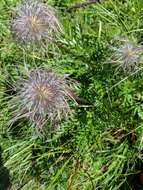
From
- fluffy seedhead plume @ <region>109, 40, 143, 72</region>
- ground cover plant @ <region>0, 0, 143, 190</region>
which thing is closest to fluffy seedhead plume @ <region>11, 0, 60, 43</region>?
ground cover plant @ <region>0, 0, 143, 190</region>

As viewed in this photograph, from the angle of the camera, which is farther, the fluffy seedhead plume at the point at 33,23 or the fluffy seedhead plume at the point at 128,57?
the fluffy seedhead plume at the point at 128,57

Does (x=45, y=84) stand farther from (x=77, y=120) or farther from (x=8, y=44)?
(x=8, y=44)

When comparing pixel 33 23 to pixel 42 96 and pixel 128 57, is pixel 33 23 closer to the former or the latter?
pixel 42 96

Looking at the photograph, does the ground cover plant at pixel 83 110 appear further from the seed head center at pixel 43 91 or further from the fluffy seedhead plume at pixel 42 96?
the seed head center at pixel 43 91

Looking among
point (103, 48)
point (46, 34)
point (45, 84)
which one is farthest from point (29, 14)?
point (103, 48)

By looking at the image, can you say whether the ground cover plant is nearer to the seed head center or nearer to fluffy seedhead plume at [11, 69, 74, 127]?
fluffy seedhead plume at [11, 69, 74, 127]

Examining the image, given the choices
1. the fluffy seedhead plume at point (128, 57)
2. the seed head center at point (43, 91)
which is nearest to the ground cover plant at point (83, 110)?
the fluffy seedhead plume at point (128, 57)

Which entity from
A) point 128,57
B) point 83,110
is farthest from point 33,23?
point 83,110
